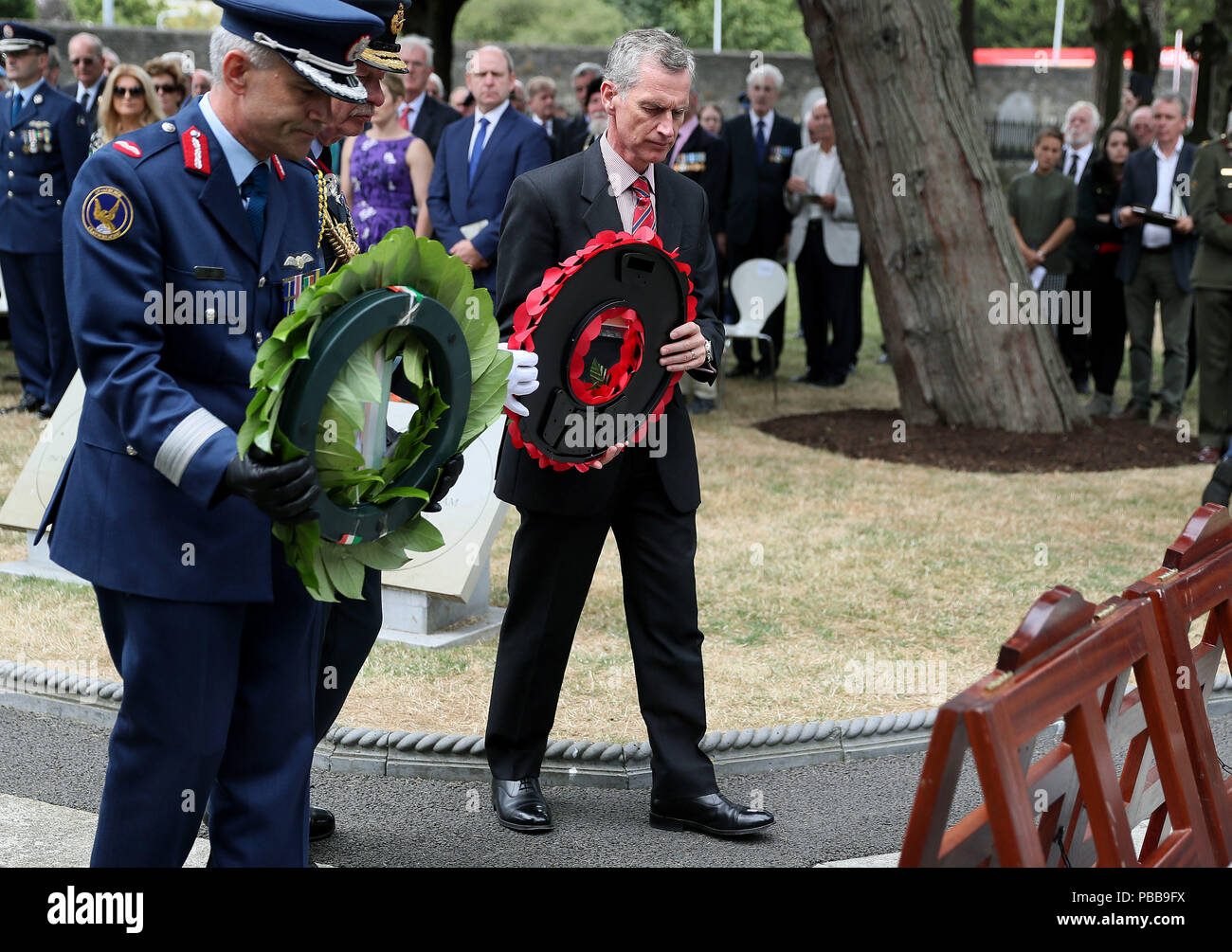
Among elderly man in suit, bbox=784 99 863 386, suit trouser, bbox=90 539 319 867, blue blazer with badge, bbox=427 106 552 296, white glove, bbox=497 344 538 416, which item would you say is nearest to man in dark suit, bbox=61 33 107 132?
blue blazer with badge, bbox=427 106 552 296

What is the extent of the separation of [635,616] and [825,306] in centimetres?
994

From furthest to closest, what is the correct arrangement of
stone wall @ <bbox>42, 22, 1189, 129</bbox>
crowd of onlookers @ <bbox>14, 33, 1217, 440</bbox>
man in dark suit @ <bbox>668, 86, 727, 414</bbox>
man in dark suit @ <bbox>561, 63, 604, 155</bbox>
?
stone wall @ <bbox>42, 22, 1189, 129</bbox>, man in dark suit @ <bbox>561, 63, 604, 155</bbox>, man in dark suit @ <bbox>668, 86, 727, 414</bbox>, crowd of onlookers @ <bbox>14, 33, 1217, 440</bbox>

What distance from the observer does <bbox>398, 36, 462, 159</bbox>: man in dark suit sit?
1082cm

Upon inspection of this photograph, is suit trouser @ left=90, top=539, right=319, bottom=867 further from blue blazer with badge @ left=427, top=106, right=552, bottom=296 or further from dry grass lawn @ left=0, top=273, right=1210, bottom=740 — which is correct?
blue blazer with badge @ left=427, top=106, right=552, bottom=296

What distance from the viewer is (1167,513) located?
860cm

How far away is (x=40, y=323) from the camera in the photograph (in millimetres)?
10953

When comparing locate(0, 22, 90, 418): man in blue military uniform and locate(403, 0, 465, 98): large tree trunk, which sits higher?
locate(403, 0, 465, 98): large tree trunk

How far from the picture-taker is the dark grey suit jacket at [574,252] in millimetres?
4145

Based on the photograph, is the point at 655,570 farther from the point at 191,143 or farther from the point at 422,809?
the point at 191,143


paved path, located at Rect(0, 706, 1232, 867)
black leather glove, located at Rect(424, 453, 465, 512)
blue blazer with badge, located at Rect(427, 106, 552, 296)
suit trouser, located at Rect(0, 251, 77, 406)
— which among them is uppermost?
blue blazer with badge, located at Rect(427, 106, 552, 296)

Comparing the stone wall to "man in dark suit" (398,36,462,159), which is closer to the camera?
"man in dark suit" (398,36,462,159)

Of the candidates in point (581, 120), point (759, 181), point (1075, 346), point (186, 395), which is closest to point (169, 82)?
point (581, 120)

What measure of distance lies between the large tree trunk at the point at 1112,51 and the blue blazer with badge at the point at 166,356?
75.9 feet

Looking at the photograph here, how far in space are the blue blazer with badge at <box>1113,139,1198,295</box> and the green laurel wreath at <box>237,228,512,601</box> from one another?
30.8 ft
